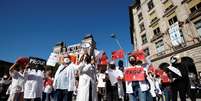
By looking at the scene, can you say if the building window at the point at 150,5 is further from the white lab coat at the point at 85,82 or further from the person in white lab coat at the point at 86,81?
the white lab coat at the point at 85,82

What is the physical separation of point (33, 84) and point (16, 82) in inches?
31.4

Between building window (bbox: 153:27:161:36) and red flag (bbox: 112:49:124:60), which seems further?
building window (bbox: 153:27:161:36)

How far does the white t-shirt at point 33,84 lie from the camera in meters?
6.16

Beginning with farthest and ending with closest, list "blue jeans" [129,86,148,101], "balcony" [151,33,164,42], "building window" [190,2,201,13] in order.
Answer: "balcony" [151,33,164,42]
"building window" [190,2,201,13]
"blue jeans" [129,86,148,101]

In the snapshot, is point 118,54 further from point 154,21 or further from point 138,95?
point 154,21

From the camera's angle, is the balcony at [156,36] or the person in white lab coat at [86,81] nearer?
the person in white lab coat at [86,81]

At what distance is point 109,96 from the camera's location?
686 cm

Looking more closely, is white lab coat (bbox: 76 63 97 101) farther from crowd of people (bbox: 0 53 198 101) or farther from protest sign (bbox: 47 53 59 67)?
protest sign (bbox: 47 53 59 67)

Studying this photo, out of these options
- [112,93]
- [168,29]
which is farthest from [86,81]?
[168,29]

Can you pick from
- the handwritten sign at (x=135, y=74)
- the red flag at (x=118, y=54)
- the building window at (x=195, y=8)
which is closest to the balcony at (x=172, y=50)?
the building window at (x=195, y=8)

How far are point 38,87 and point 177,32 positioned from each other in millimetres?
17393

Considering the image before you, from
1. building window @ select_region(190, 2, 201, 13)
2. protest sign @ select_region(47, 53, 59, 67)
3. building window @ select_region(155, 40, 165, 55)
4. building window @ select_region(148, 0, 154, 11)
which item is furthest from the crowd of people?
building window @ select_region(148, 0, 154, 11)

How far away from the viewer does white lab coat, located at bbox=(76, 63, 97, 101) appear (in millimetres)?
4426

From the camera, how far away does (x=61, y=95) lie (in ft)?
18.5
